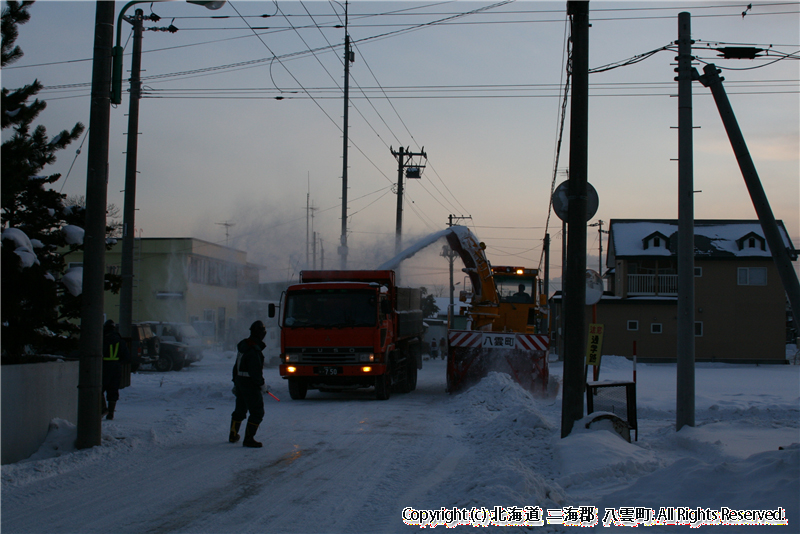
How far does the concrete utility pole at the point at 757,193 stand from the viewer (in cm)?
937

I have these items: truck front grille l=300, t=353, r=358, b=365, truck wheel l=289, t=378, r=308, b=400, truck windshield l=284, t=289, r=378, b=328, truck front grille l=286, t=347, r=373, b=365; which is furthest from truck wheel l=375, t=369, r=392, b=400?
truck wheel l=289, t=378, r=308, b=400

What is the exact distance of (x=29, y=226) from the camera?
10.4m

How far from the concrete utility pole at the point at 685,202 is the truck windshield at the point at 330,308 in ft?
24.5

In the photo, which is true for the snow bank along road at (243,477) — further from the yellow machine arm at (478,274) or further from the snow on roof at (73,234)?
the yellow machine arm at (478,274)

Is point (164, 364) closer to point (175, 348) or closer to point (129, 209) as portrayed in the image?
point (175, 348)

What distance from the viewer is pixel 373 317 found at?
16.2m

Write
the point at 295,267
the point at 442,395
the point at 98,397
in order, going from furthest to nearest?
the point at 295,267
the point at 442,395
the point at 98,397

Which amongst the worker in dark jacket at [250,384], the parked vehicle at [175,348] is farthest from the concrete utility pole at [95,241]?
the parked vehicle at [175,348]

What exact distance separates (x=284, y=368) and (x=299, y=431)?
5121 mm

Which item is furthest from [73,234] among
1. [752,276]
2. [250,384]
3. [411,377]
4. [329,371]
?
[752,276]

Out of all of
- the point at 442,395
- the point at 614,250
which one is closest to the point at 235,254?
the point at 614,250

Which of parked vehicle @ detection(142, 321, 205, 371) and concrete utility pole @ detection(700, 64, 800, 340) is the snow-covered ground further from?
parked vehicle @ detection(142, 321, 205, 371)

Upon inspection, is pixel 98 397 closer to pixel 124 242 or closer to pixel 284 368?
pixel 284 368

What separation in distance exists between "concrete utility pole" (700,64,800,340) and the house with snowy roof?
3468 centimetres
